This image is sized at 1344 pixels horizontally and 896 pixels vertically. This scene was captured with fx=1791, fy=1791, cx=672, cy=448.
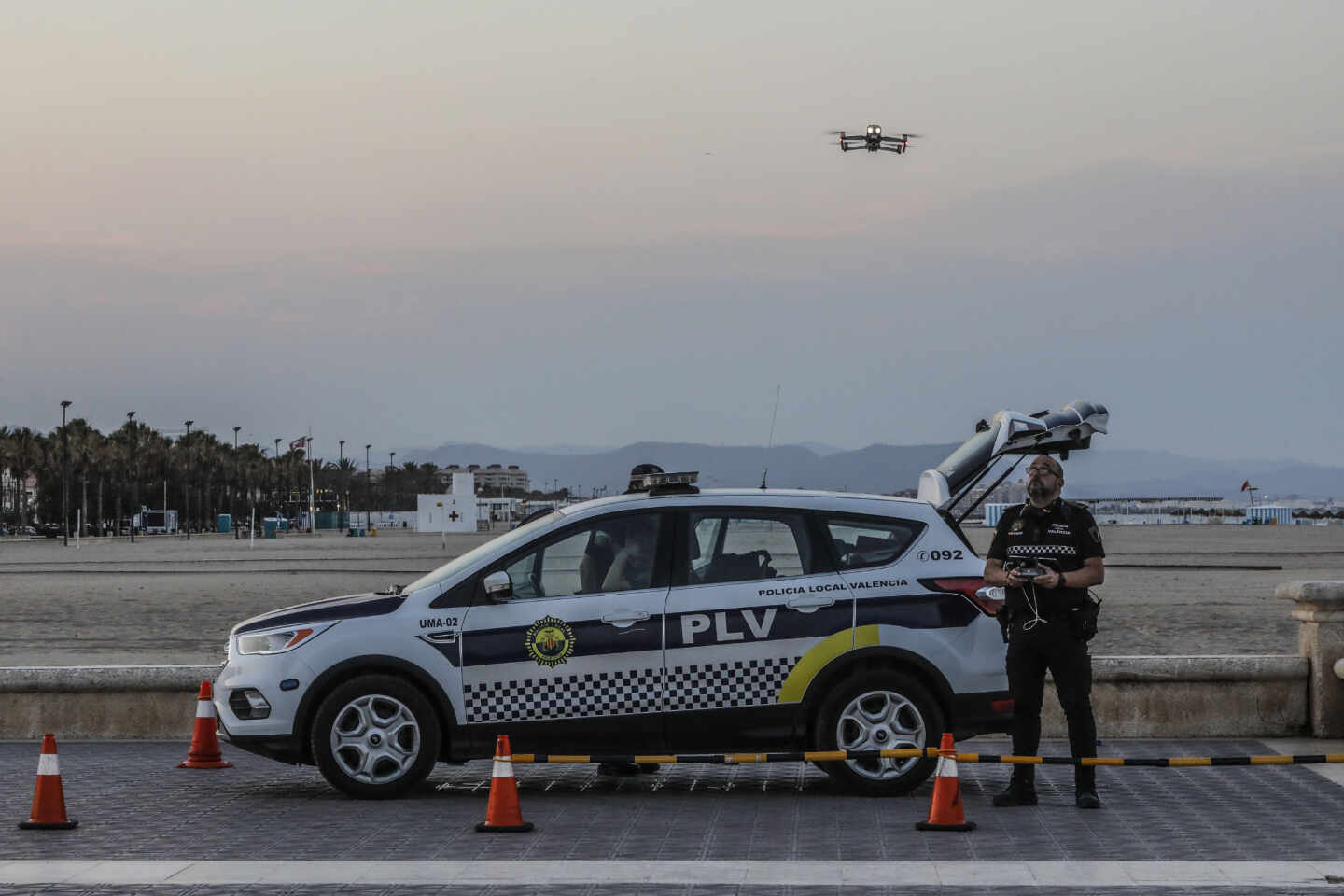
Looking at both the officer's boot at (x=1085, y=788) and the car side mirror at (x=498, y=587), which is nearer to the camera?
the officer's boot at (x=1085, y=788)

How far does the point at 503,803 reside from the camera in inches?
337

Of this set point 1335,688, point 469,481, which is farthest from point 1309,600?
point 469,481

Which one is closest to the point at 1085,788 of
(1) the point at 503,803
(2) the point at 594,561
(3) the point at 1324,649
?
(2) the point at 594,561

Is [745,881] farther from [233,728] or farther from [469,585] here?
[233,728]

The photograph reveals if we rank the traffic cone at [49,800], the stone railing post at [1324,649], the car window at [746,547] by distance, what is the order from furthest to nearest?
1. the stone railing post at [1324,649]
2. the car window at [746,547]
3. the traffic cone at [49,800]

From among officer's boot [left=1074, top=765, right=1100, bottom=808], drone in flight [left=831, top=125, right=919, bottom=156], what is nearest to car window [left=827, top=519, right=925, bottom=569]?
officer's boot [left=1074, top=765, right=1100, bottom=808]

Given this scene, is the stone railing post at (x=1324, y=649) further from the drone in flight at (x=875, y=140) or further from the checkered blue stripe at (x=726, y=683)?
the drone in flight at (x=875, y=140)

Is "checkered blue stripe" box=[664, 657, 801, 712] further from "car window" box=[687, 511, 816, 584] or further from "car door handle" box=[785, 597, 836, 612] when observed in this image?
"car window" box=[687, 511, 816, 584]

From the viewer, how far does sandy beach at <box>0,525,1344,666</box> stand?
25.2m

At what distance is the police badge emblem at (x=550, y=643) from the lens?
9.55 m

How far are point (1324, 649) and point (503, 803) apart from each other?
20.2 ft

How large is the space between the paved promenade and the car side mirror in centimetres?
111

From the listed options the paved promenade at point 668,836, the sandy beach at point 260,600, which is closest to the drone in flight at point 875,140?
the sandy beach at point 260,600

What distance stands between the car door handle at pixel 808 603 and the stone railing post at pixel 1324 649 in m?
3.94
